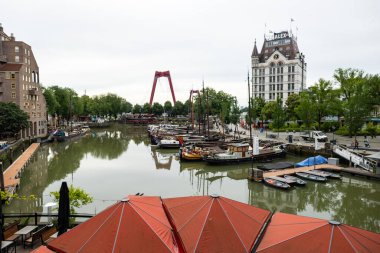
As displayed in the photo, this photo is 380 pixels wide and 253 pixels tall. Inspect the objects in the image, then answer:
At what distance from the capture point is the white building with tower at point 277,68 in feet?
292

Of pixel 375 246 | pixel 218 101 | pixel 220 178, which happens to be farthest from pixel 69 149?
pixel 218 101

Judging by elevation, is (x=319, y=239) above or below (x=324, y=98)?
below

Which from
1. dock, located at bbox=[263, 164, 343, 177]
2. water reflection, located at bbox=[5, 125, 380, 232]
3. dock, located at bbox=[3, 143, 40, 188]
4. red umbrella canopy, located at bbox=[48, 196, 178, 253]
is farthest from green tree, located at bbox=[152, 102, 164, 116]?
red umbrella canopy, located at bbox=[48, 196, 178, 253]

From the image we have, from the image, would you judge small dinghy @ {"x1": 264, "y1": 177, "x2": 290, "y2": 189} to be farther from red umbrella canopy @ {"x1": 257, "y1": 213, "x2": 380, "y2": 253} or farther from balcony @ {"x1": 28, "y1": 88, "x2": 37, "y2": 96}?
balcony @ {"x1": 28, "y1": 88, "x2": 37, "y2": 96}

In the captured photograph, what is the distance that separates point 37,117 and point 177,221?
6023 centimetres

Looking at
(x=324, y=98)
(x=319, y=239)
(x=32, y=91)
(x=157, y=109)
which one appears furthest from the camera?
(x=157, y=109)

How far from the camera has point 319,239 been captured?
22.8 ft

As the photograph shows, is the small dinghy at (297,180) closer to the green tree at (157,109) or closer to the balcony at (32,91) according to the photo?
the balcony at (32,91)

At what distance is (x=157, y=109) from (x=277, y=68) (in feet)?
205

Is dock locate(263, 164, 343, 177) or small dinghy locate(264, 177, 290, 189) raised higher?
dock locate(263, 164, 343, 177)

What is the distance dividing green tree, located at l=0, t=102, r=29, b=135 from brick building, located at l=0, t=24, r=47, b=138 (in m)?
6.02

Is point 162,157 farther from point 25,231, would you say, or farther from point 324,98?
point 324,98

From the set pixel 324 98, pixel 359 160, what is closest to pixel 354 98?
pixel 324 98

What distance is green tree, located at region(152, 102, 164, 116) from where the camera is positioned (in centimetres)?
13500
